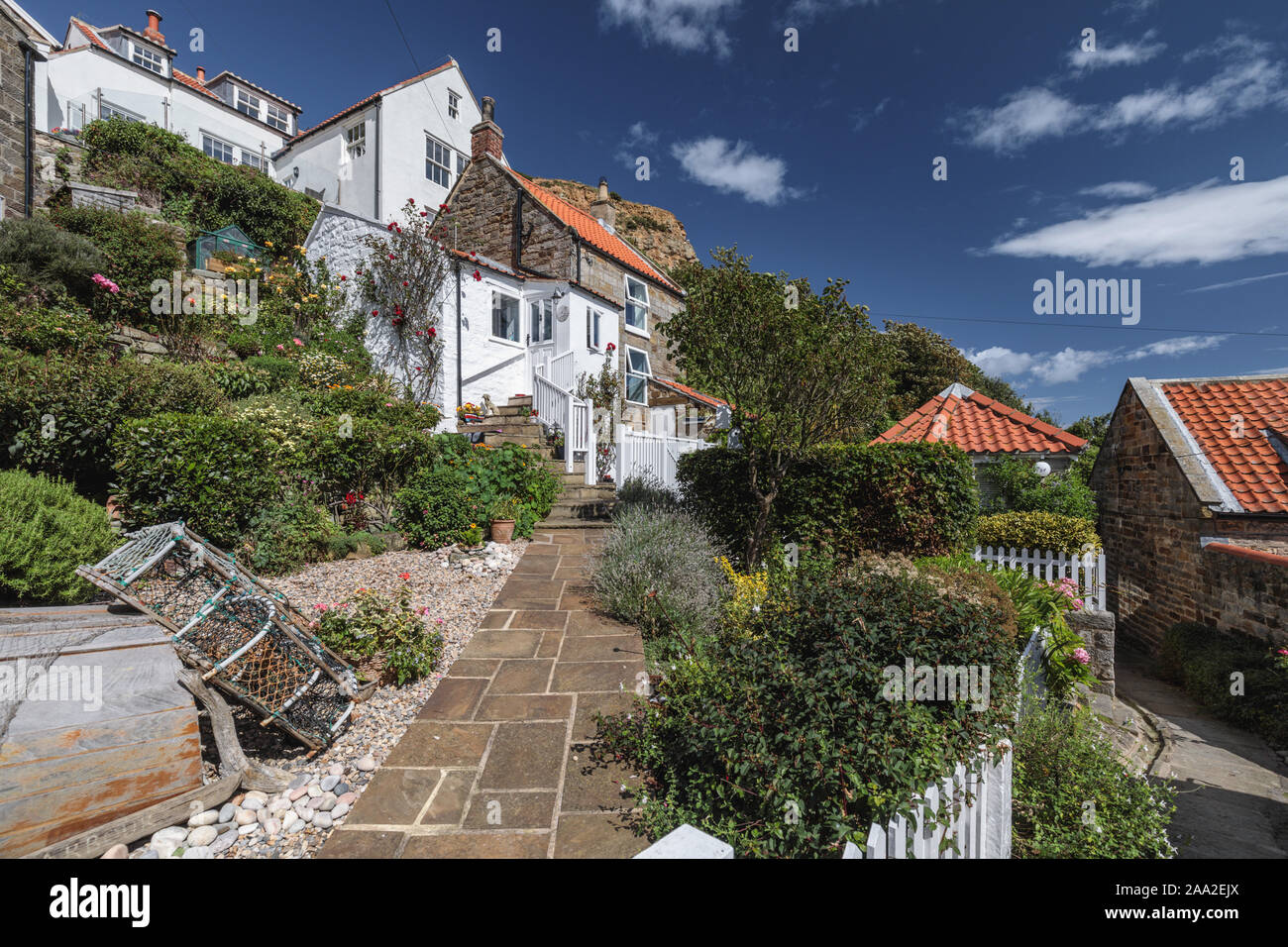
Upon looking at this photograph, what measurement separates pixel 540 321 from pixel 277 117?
77.2 feet

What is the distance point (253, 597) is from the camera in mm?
3020

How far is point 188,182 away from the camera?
14.1 m

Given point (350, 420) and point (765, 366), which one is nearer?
point (765, 366)

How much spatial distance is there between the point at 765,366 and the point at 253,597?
16.5ft

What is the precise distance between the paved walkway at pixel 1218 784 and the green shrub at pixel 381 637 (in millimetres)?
5173

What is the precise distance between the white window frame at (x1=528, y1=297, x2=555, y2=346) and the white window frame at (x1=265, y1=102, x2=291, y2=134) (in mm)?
22009

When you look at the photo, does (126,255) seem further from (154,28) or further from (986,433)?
(154,28)

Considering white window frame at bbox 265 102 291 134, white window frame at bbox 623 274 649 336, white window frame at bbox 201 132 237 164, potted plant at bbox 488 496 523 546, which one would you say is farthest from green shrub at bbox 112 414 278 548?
white window frame at bbox 265 102 291 134

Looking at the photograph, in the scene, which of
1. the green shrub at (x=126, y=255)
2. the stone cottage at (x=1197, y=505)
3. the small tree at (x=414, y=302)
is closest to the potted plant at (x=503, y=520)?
the small tree at (x=414, y=302)

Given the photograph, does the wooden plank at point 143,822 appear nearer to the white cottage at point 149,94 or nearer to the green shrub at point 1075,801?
the green shrub at point 1075,801
